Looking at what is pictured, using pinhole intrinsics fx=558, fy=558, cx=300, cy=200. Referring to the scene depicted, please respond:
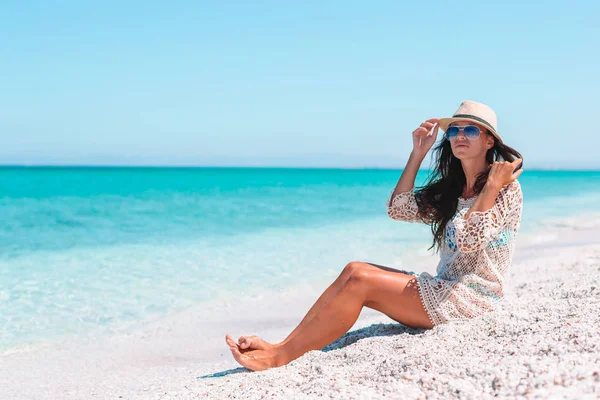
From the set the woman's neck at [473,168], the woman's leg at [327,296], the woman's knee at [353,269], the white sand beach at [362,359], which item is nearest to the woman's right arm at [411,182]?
the woman's neck at [473,168]

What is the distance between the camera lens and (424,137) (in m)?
4.22

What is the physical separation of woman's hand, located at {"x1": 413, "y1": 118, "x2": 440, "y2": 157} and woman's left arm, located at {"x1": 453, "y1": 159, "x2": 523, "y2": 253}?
0.76m

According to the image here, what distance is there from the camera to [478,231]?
137 inches

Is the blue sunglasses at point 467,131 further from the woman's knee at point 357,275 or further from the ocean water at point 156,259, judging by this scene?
the ocean water at point 156,259

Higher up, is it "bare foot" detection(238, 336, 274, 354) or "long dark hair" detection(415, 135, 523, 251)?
"long dark hair" detection(415, 135, 523, 251)

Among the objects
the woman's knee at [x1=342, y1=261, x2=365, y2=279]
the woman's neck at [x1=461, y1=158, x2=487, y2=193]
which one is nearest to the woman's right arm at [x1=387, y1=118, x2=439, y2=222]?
the woman's neck at [x1=461, y1=158, x2=487, y2=193]

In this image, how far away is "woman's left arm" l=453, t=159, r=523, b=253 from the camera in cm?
348

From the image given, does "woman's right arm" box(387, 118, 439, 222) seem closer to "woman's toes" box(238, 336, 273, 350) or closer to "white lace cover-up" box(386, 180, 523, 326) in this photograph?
"white lace cover-up" box(386, 180, 523, 326)

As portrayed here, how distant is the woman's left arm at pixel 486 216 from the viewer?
348cm

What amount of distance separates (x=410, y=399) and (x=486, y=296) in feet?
4.72

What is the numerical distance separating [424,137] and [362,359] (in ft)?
5.64

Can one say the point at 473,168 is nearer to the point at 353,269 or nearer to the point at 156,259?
the point at 353,269

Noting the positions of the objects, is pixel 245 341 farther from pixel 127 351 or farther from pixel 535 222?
pixel 535 222

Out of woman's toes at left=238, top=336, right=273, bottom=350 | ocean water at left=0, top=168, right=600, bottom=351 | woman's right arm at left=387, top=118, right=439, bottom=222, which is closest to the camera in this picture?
woman's toes at left=238, top=336, right=273, bottom=350
